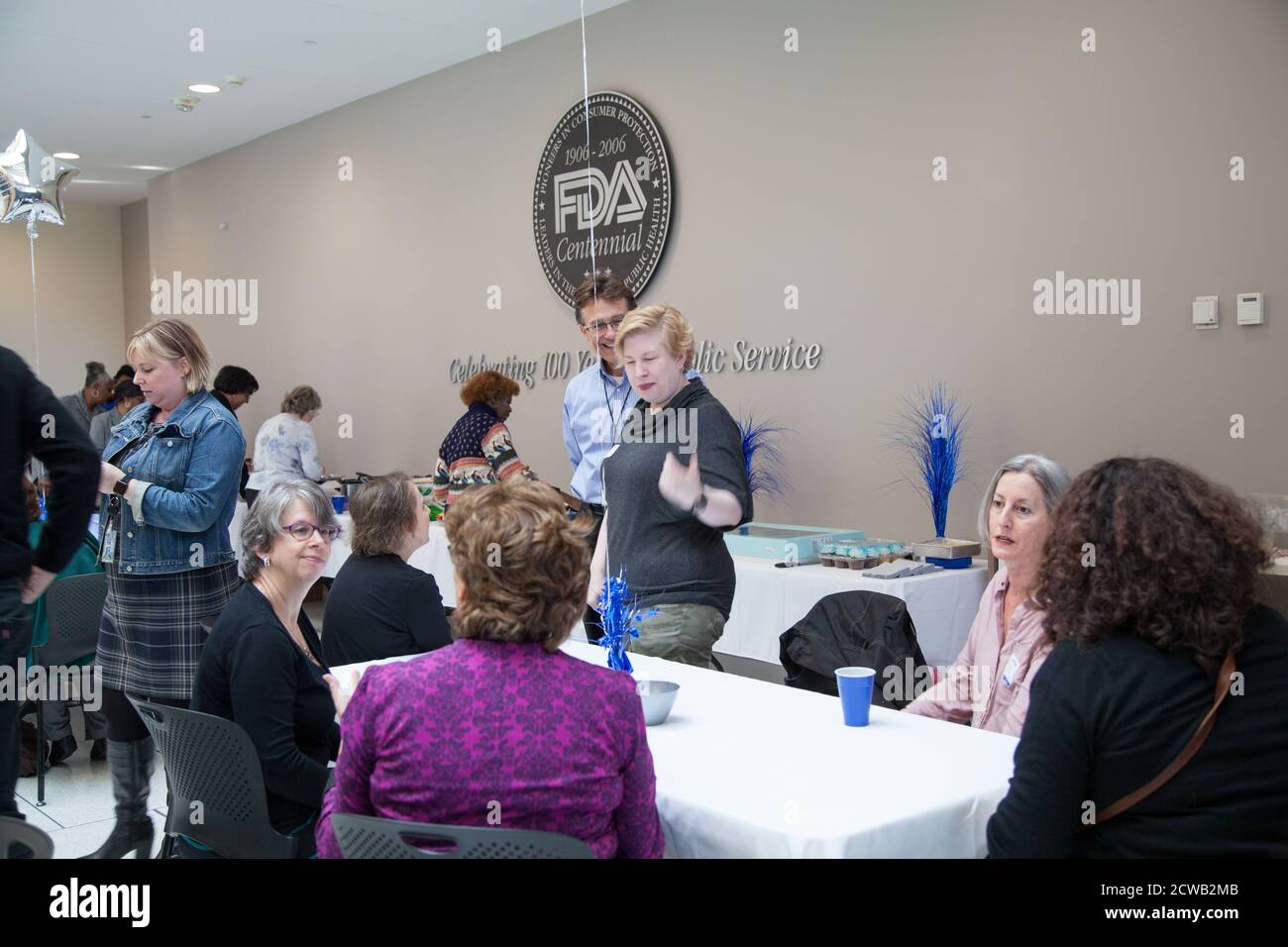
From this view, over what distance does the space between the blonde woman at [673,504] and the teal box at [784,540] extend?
144 centimetres

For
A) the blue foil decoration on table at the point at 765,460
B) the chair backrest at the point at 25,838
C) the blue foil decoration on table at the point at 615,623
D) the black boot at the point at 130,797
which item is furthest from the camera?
the blue foil decoration on table at the point at 765,460

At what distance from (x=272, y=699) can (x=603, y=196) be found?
4.00 m

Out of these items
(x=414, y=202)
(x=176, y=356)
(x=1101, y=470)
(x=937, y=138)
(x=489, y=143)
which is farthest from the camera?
(x=414, y=202)

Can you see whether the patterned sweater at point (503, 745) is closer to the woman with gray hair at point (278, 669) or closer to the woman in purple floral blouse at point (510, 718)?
the woman in purple floral blouse at point (510, 718)

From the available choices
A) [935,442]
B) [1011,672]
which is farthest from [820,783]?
[935,442]

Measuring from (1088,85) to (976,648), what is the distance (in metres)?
2.36

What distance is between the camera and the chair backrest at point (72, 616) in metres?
3.68

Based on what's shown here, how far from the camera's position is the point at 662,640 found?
2.62m

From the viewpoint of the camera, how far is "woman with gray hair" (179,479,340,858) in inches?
80.9

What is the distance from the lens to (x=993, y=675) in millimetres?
2229

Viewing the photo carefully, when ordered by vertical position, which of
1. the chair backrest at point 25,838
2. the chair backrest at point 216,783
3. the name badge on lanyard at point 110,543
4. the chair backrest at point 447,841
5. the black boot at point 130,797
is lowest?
the black boot at point 130,797

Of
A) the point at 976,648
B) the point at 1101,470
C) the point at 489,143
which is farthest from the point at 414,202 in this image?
the point at 1101,470

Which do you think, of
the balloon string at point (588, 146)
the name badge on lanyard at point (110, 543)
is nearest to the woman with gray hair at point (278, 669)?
the name badge on lanyard at point (110, 543)

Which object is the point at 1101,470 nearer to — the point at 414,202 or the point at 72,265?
the point at 414,202
